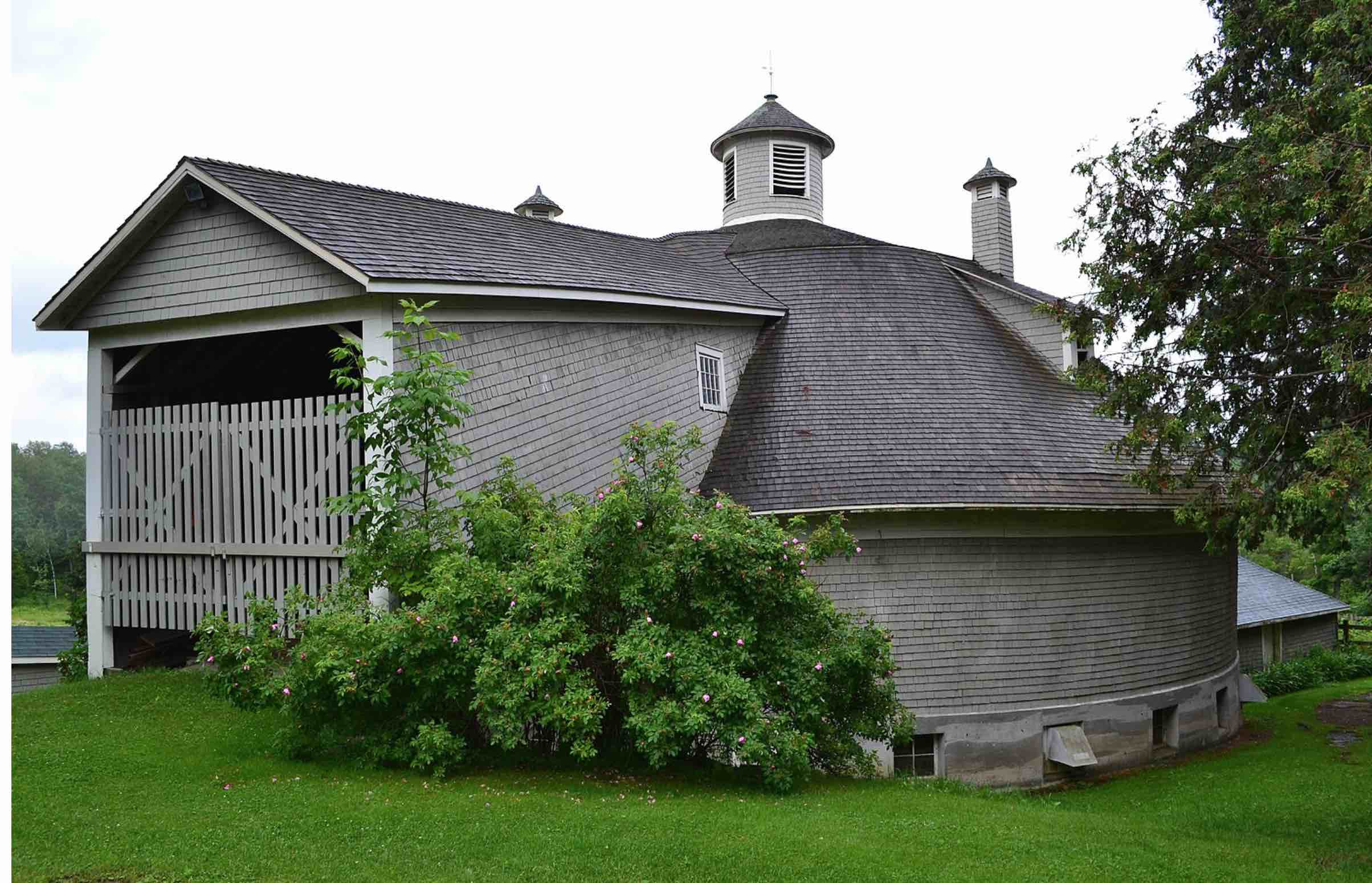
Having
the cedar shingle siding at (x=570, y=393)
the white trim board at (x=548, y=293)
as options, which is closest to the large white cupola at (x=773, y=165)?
the white trim board at (x=548, y=293)

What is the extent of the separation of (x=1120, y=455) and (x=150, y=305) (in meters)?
13.3

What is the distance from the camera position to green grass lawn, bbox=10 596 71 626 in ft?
152

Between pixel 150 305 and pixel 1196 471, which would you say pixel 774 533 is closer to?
pixel 1196 471

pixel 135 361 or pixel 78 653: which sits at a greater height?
pixel 135 361

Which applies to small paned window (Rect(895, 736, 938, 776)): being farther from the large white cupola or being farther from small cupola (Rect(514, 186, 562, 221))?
small cupola (Rect(514, 186, 562, 221))

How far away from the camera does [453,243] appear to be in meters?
12.3

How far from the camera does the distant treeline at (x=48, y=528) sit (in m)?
50.3

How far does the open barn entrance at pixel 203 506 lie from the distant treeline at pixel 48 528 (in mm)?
40096

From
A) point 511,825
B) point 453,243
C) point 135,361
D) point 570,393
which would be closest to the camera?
point 511,825

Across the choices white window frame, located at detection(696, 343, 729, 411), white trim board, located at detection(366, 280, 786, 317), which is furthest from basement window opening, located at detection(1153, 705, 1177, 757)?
white trim board, located at detection(366, 280, 786, 317)

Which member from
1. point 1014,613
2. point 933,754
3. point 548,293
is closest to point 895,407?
point 1014,613

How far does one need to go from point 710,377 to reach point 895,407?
A: 2.80m

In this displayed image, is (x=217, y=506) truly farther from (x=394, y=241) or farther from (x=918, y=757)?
(x=918, y=757)

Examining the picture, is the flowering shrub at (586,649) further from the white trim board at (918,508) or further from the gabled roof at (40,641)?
the gabled roof at (40,641)
